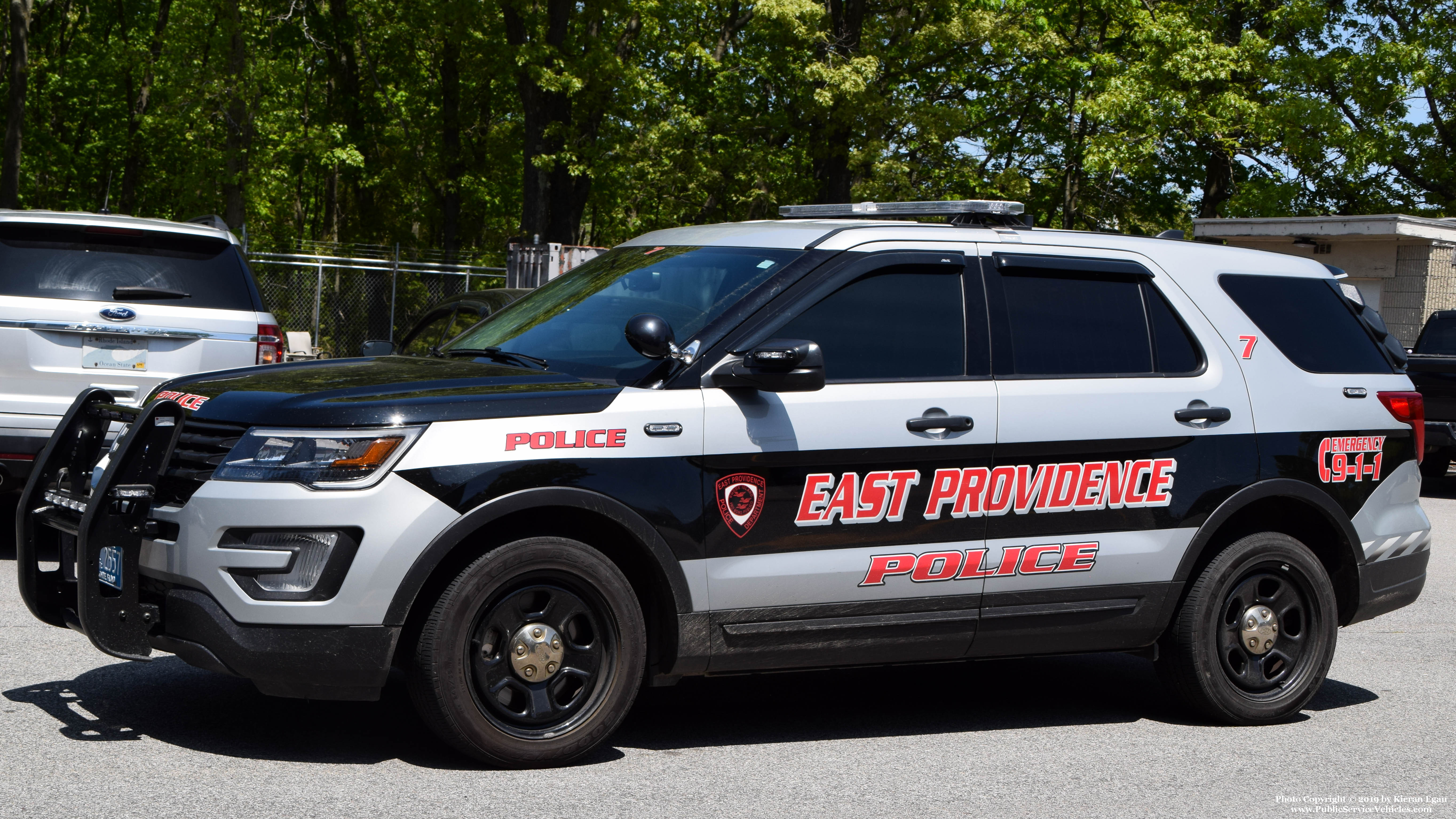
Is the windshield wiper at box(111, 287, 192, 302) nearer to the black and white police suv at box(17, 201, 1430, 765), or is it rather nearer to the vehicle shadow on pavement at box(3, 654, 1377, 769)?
the vehicle shadow on pavement at box(3, 654, 1377, 769)

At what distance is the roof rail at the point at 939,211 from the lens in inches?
231

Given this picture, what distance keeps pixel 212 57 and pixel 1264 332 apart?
28.6 metres

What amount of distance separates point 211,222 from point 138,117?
31.9 metres

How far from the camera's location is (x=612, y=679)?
492cm

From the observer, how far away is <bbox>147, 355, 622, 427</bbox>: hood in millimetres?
4570

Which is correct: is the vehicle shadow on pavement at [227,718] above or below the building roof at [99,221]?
below

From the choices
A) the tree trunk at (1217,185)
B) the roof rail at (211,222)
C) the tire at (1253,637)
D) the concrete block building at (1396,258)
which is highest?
the tree trunk at (1217,185)

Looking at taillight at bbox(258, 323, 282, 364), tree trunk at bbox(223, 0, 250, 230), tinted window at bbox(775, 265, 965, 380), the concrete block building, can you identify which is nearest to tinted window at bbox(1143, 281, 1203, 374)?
tinted window at bbox(775, 265, 965, 380)

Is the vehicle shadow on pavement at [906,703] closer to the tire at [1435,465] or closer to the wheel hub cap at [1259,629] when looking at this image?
the wheel hub cap at [1259,629]

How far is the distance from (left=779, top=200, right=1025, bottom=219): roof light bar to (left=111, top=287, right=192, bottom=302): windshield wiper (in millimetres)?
3512

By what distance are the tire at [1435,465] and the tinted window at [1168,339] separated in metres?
12.5

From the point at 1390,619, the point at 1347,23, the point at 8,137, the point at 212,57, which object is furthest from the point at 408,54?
the point at 1390,619

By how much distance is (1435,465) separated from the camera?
17.7 m

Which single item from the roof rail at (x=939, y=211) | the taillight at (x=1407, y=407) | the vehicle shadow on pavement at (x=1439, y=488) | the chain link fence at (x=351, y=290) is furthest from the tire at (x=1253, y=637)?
the chain link fence at (x=351, y=290)
